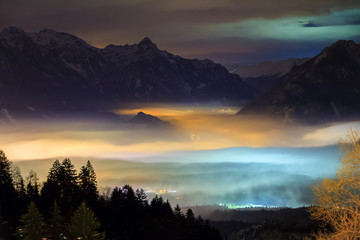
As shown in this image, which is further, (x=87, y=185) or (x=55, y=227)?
(x=87, y=185)

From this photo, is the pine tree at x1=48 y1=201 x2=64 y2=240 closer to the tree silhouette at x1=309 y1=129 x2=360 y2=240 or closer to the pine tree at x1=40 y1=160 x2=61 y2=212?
the pine tree at x1=40 y1=160 x2=61 y2=212

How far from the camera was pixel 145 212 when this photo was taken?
14600 centimetres

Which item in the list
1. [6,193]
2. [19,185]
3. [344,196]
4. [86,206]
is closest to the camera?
[344,196]

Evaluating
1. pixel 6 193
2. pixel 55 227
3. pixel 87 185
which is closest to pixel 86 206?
pixel 87 185

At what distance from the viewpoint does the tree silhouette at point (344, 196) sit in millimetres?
35656

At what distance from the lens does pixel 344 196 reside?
3744cm

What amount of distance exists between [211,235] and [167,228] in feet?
163

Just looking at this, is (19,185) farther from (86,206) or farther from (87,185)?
(86,206)

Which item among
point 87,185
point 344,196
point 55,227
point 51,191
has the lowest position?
point 55,227

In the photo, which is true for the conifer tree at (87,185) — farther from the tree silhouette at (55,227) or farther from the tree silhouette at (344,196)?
the tree silhouette at (344,196)

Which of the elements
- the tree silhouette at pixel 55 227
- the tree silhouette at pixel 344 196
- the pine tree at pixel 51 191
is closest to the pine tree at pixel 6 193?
the pine tree at pixel 51 191

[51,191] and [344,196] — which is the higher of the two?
[51,191]

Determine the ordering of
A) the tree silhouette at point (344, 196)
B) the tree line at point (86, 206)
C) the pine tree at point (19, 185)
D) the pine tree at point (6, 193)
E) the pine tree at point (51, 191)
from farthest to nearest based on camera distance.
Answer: the pine tree at point (19, 185) < the pine tree at point (51, 191) < the pine tree at point (6, 193) < the tree line at point (86, 206) < the tree silhouette at point (344, 196)

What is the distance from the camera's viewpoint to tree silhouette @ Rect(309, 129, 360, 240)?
1404 inches
